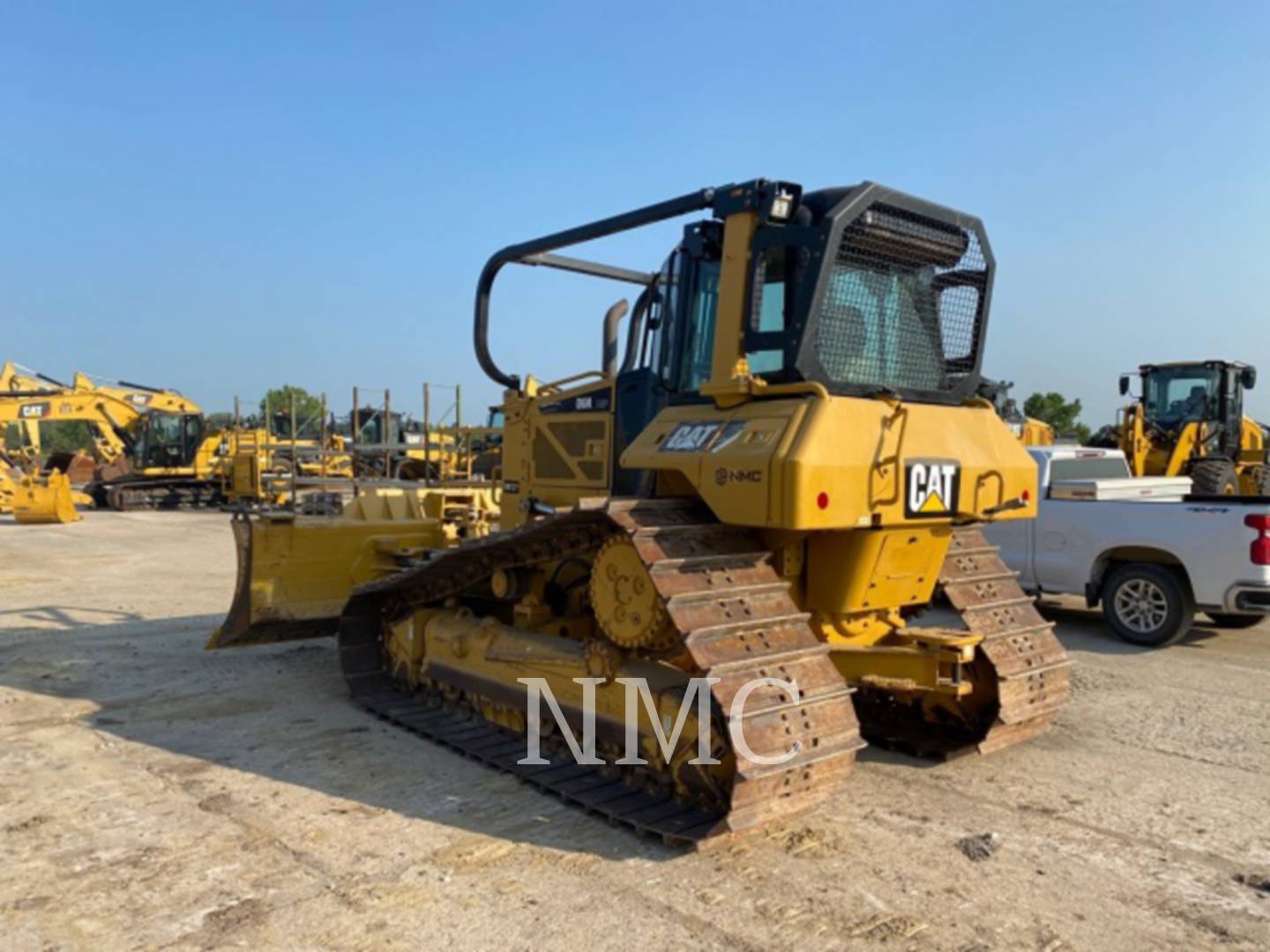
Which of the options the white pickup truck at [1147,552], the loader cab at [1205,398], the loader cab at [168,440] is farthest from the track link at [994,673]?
the loader cab at [168,440]

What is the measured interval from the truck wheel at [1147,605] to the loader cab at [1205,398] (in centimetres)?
925

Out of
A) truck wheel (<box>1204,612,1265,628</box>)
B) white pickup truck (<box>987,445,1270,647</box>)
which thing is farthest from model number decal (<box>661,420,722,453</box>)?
truck wheel (<box>1204,612,1265,628</box>)

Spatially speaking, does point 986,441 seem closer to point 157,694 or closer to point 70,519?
point 157,694

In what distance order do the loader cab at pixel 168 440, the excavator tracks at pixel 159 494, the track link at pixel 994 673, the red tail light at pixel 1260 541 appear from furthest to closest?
the loader cab at pixel 168 440
the excavator tracks at pixel 159 494
the red tail light at pixel 1260 541
the track link at pixel 994 673

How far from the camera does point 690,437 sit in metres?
4.92

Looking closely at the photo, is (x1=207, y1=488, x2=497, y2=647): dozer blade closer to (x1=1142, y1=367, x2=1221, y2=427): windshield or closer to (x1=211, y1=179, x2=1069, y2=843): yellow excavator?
(x1=211, y1=179, x2=1069, y2=843): yellow excavator

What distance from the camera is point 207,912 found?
3.60m

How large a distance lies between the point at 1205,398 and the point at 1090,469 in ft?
26.4

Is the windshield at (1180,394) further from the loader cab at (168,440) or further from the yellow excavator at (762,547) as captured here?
the loader cab at (168,440)

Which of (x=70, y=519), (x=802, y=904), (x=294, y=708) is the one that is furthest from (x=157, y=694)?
(x=70, y=519)

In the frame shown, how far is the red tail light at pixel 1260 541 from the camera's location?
8289 millimetres

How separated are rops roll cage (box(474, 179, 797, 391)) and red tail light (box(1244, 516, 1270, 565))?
5556 mm

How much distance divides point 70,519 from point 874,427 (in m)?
22.9

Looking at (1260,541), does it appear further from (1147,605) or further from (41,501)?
(41,501)
